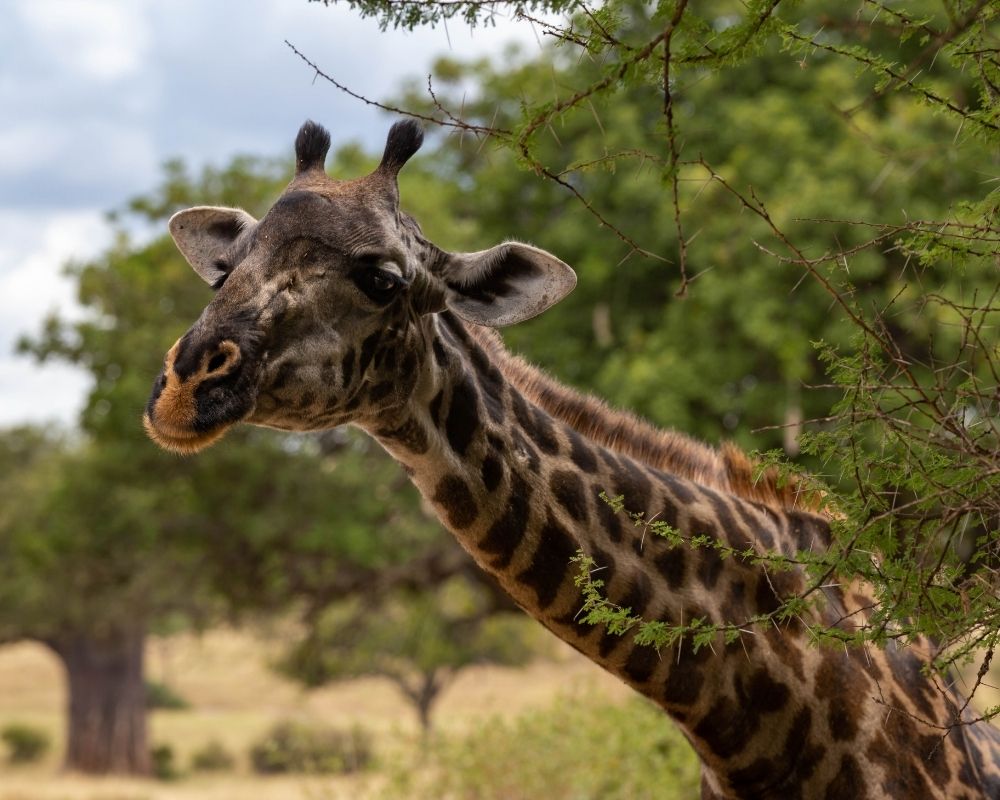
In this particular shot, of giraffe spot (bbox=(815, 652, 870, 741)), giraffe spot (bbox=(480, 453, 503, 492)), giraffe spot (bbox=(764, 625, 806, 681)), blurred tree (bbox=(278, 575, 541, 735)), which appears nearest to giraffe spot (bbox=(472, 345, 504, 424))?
giraffe spot (bbox=(480, 453, 503, 492))

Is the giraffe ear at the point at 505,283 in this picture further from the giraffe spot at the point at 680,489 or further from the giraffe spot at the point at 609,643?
the giraffe spot at the point at 609,643

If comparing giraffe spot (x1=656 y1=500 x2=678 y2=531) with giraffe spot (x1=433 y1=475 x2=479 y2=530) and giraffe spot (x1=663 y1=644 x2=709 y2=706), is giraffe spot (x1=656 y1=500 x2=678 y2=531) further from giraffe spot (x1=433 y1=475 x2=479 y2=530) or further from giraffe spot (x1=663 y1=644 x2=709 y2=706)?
giraffe spot (x1=433 y1=475 x2=479 y2=530)

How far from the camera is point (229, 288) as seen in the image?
160 inches

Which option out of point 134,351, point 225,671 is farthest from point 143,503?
point 225,671

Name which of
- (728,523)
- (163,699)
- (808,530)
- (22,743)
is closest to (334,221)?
(728,523)

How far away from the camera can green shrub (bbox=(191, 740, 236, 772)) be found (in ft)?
137

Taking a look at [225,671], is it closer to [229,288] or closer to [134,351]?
[134,351]

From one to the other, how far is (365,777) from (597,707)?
262cm

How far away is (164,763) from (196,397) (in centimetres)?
4237

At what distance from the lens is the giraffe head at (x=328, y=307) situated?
12.7ft

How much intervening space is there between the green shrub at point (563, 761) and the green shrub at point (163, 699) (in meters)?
46.2

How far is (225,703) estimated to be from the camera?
56531mm

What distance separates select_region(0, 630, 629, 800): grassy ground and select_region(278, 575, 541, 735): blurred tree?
0.91m

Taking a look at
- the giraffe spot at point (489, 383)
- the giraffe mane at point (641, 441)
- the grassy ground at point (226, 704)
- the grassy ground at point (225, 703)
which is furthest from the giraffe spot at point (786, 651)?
the grassy ground at point (225, 703)
